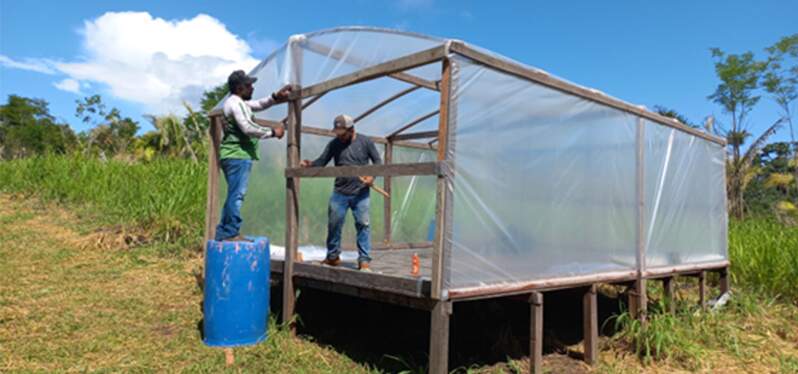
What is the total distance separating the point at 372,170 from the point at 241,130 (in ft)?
4.63

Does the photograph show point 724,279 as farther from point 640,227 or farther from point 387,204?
point 387,204

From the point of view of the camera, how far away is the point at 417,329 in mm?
6141

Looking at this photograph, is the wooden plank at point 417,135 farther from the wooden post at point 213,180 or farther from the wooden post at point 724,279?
the wooden post at point 724,279

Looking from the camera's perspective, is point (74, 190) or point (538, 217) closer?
point (538, 217)

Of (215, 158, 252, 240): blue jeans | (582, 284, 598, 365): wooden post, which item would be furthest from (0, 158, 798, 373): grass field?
(215, 158, 252, 240): blue jeans

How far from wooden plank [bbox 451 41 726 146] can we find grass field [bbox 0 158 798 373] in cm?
227

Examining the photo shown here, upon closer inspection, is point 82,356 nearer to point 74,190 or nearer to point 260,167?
point 260,167

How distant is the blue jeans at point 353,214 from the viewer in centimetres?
500

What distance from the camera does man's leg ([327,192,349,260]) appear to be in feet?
16.7

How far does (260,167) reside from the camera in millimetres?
6914

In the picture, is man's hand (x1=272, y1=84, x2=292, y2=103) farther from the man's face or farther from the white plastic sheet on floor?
the man's face

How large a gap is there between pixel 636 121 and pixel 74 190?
9.36 metres

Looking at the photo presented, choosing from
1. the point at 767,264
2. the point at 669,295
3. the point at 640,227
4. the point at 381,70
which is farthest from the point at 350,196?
the point at 767,264

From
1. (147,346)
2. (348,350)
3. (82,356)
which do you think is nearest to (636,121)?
(348,350)
